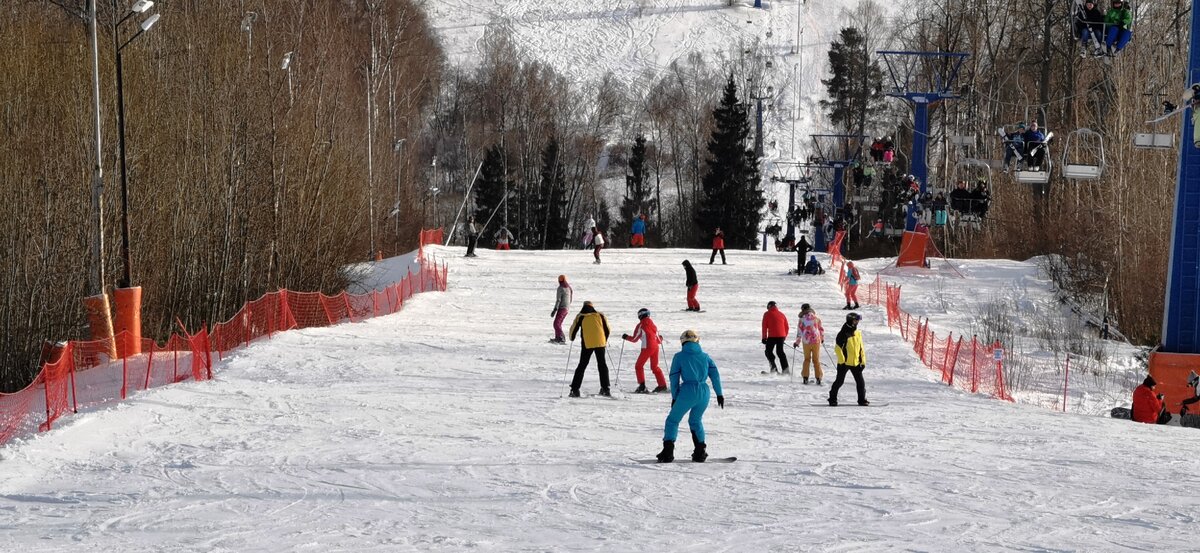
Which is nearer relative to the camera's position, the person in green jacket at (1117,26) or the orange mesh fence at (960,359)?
the person in green jacket at (1117,26)

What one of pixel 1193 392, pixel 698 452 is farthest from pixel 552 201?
pixel 698 452

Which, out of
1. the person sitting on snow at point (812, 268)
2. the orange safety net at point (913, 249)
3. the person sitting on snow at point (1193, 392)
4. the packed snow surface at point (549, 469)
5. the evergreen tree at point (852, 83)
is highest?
the evergreen tree at point (852, 83)

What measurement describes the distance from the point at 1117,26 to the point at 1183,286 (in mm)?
6607

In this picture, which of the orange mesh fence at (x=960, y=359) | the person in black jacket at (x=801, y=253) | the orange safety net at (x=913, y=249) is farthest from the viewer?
the orange safety net at (x=913, y=249)

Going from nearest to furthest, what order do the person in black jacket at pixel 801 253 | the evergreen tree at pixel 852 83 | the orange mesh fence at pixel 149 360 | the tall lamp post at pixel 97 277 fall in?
the orange mesh fence at pixel 149 360, the tall lamp post at pixel 97 277, the person in black jacket at pixel 801 253, the evergreen tree at pixel 852 83

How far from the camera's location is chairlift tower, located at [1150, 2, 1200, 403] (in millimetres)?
23891

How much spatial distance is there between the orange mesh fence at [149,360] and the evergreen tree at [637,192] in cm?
4792

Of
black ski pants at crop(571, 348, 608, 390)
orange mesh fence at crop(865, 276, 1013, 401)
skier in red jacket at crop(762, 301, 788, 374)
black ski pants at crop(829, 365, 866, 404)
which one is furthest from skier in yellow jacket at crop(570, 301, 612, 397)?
orange mesh fence at crop(865, 276, 1013, 401)

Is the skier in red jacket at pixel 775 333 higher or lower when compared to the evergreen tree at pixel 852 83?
lower

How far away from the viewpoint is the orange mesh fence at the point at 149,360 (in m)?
15.1

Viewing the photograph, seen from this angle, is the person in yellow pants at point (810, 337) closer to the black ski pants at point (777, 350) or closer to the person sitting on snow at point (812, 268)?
the black ski pants at point (777, 350)

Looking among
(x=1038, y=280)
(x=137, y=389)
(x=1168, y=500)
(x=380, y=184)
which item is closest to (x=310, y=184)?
→ (x=380, y=184)

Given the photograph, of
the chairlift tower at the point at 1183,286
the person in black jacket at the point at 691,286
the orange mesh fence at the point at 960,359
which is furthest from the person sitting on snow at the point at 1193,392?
the person in black jacket at the point at 691,286

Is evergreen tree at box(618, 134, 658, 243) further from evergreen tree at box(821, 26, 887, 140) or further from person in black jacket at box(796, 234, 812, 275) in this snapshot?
person in black jacket at box(796, 234, 812, 275)
